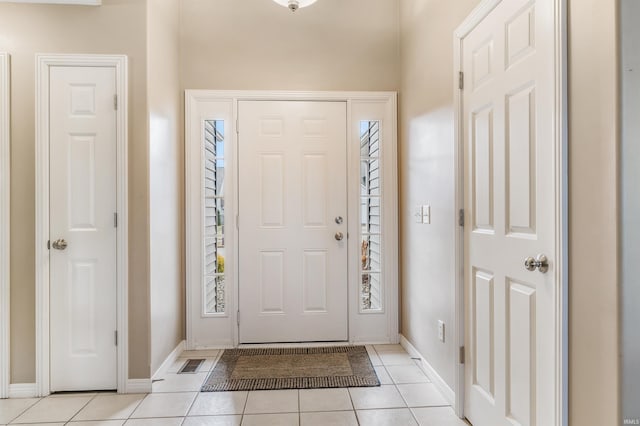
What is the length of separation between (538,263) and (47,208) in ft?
8.47

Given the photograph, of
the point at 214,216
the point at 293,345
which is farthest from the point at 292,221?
the point at 293,345

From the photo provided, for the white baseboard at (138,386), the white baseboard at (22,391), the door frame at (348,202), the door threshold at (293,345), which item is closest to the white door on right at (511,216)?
the door frame at (348,202)

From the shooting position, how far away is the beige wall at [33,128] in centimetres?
214

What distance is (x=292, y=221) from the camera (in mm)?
2955

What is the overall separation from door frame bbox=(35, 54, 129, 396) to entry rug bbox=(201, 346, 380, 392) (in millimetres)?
646

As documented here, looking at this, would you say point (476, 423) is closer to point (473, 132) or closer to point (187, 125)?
point (473, 132)

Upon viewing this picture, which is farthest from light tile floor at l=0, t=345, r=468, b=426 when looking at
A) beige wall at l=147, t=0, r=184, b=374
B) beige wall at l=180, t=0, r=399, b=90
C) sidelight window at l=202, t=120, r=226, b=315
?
beige wall at l=180, t=0, r=399, b=90

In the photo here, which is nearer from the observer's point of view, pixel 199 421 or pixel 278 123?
pixel 199 421

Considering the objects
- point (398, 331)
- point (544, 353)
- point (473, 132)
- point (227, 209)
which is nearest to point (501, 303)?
point (544, 353)

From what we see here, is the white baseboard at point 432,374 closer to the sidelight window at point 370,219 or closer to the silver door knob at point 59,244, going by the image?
the sidelight window at point 370,219

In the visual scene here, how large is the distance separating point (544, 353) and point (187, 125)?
9.01 ft

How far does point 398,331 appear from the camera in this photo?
2.99 m

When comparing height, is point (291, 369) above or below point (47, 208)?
below

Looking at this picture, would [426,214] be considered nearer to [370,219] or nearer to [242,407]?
[370,219]
